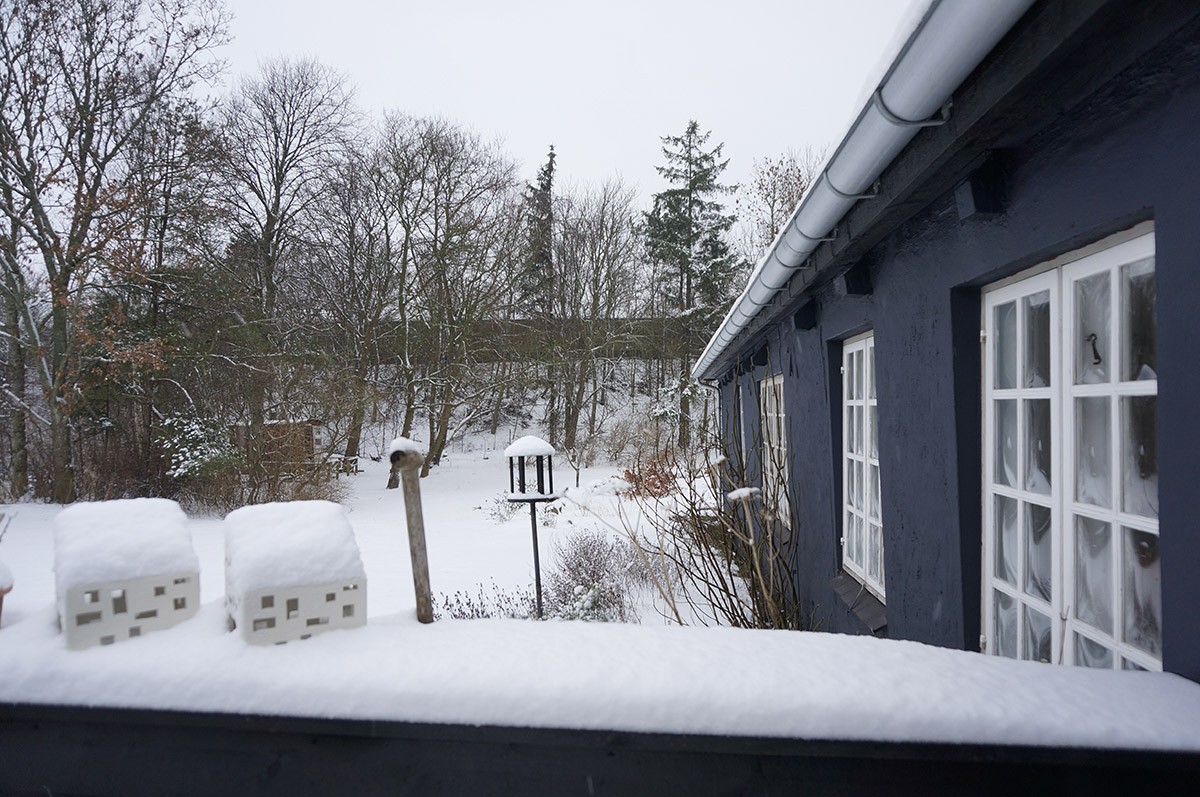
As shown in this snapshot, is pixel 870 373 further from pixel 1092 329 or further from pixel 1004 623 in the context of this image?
pixel 1092 329

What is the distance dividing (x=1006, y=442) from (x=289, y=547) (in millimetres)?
2130

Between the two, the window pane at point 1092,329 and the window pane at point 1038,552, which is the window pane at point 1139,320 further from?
the window pane at point 1038,552

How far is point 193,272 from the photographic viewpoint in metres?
11.2

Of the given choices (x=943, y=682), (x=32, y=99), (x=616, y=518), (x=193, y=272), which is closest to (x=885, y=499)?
(x=943, y=682)

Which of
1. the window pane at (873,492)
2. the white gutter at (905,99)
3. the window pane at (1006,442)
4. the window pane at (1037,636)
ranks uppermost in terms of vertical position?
the white gutter at (905,99)

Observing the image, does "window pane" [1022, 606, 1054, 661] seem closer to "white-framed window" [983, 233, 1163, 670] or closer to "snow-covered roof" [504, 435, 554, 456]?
"white-framed window" [983, 233, 1163, 670]

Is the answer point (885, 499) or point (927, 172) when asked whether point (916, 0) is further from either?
point (885, 499)

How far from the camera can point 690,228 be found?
20531 millimetres

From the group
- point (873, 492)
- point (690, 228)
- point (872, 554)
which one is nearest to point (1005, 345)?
point (873, 492)

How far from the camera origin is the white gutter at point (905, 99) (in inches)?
48.2

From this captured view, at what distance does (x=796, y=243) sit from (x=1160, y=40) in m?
1.58

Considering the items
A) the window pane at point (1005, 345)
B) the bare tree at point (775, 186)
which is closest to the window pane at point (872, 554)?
the window pane at point (1005, 345)

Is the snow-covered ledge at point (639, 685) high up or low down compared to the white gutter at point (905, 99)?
down

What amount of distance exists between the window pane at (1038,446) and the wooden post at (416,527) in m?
1.74
